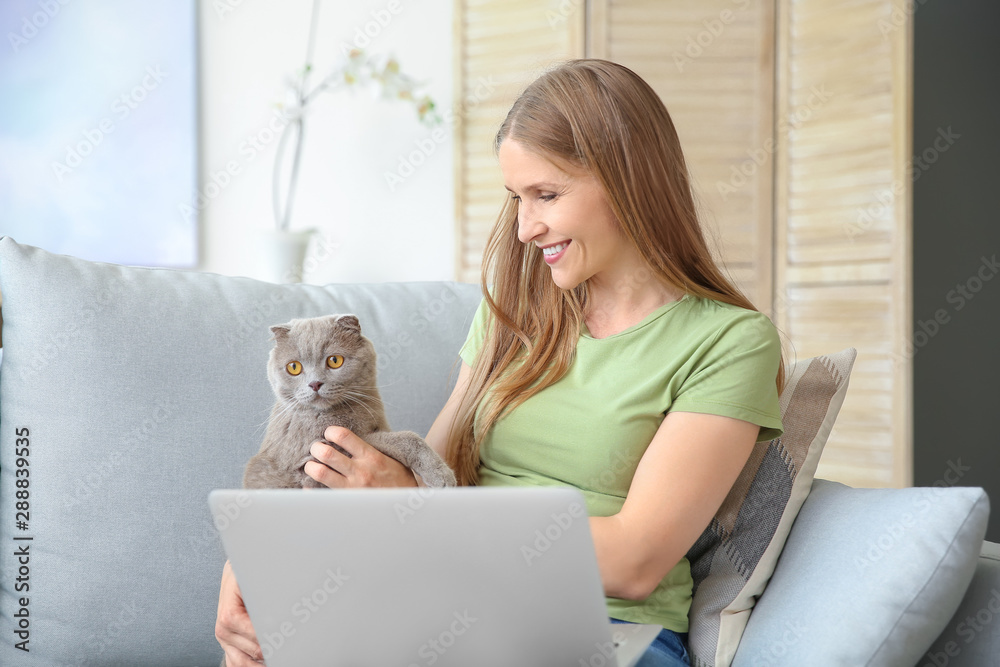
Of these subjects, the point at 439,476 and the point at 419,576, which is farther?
the point at 439,476

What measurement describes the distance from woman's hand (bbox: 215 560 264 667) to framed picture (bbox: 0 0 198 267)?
230 cm

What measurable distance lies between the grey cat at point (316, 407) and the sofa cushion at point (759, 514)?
42 centimetres

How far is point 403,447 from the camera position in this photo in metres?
1.04

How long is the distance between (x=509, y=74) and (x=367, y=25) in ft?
2.16

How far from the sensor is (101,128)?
2980 millimetres

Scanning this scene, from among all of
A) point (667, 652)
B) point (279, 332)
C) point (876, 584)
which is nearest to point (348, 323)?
point (279, 332)

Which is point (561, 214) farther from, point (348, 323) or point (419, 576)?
point (419, 576)

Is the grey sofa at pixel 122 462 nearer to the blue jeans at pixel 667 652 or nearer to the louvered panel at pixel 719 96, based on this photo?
the blue jeans at pixel 667 652

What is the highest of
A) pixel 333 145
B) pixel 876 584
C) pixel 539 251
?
pixel 333 145

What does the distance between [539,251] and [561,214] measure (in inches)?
7.8

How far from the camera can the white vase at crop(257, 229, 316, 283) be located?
2.90 m

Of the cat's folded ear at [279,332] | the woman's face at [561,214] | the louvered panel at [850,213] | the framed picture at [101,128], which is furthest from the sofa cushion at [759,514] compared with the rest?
the framed picture at [101,128]

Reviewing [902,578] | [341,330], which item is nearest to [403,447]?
[341,330]

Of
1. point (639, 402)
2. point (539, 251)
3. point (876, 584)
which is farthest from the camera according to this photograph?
point (539, 251)
